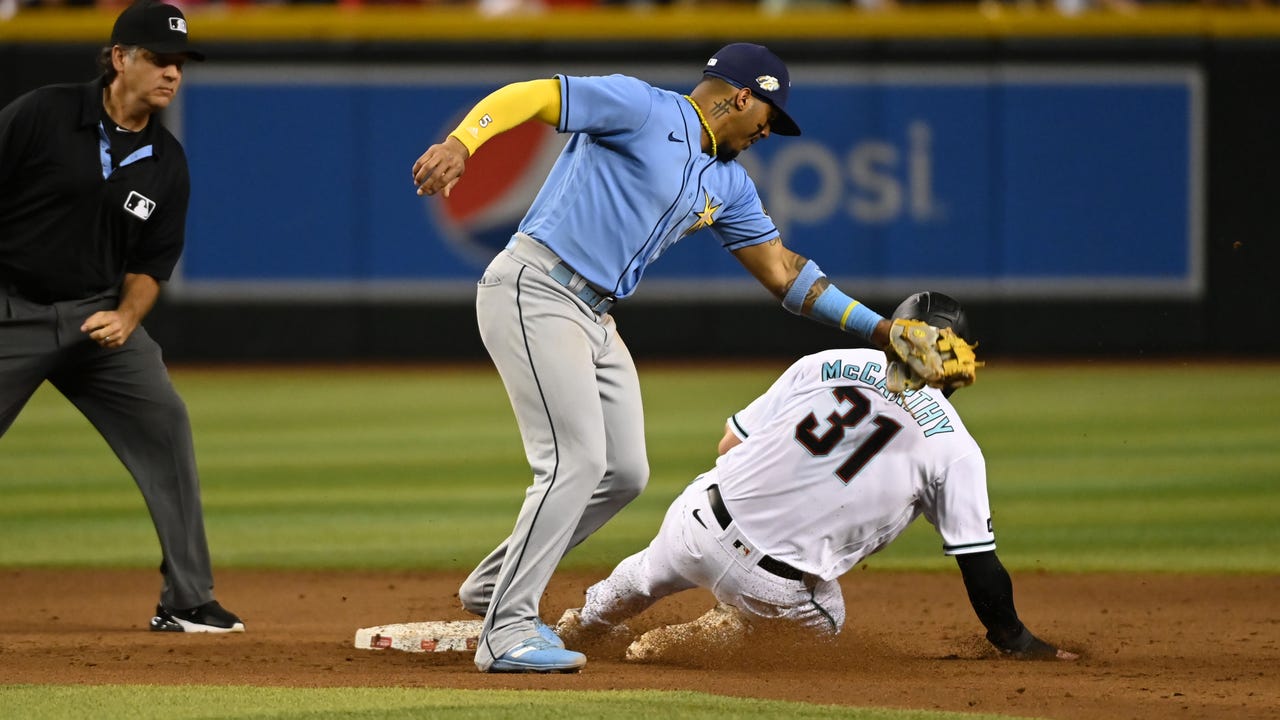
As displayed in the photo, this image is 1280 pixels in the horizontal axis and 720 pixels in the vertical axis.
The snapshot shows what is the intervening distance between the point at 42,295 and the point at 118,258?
28 centimetres

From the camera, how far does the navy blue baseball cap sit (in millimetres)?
4926

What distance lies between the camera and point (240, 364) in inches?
603

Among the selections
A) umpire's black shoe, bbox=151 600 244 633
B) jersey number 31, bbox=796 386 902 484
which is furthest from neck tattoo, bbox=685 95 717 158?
umpire's black shoe, bbox=151 600 244 633

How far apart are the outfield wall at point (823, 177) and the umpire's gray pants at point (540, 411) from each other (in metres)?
10.5

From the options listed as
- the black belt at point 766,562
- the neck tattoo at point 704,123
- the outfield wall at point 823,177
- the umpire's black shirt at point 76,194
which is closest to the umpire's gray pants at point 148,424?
the umpire's black shirt at point 76,194

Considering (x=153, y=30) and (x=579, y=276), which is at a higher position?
(x=153, y=30)

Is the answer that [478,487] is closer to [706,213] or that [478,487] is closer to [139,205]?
[139,205]

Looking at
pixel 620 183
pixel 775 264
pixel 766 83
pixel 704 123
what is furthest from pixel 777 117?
pixel 620 183

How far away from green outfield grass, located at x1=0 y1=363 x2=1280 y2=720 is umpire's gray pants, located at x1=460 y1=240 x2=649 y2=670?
0.42 meters

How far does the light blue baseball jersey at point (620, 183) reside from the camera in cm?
468

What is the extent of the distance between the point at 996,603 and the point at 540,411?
4.78 ft

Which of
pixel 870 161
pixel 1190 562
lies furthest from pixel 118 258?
pixel 870 161

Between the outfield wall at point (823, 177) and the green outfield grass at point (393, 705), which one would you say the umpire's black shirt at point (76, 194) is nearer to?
the green outfield grass at point (393, 705)

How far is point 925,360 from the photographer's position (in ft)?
15.4
